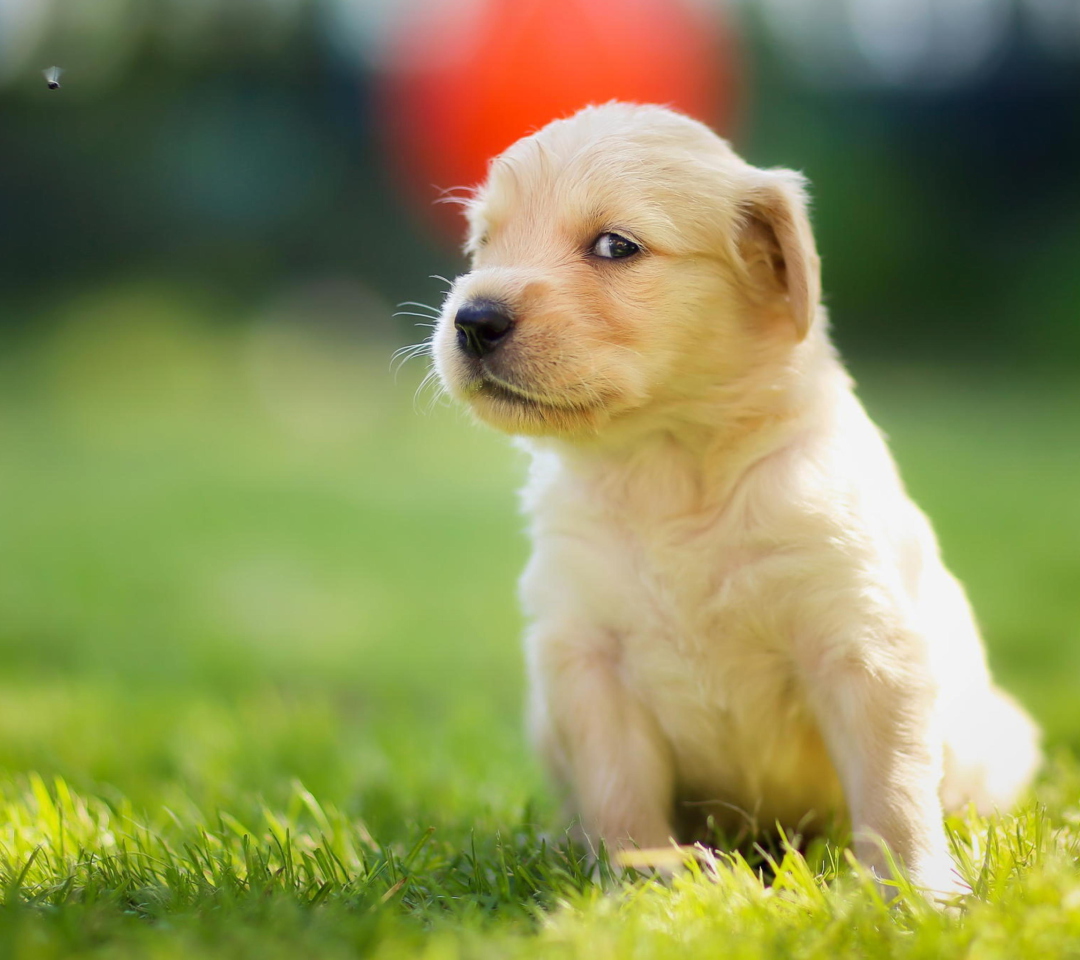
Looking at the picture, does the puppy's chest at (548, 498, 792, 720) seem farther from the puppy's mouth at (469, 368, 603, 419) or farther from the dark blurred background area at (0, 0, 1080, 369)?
the dark blurred background area at (0, 0, 1080, 369)

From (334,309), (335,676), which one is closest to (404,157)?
(334,309)

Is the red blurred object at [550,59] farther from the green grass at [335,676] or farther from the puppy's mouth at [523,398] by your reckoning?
the puppy's mouth at [523,398]

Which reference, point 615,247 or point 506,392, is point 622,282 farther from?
point 506,392

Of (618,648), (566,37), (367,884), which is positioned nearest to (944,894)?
(618,648)

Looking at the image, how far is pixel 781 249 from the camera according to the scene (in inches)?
113

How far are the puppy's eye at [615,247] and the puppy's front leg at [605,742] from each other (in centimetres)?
92

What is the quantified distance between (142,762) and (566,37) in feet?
41.6

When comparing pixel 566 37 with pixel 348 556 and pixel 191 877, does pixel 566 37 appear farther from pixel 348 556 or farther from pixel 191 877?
pixel 191 877

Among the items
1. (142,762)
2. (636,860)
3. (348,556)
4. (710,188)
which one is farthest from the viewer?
(348,556)

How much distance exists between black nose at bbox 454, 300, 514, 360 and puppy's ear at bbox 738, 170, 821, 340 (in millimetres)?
653

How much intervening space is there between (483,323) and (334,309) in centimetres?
1463

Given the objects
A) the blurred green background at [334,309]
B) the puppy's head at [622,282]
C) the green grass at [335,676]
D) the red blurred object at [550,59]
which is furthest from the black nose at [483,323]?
the red blurred object at [550,59]

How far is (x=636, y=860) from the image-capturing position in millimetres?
2613

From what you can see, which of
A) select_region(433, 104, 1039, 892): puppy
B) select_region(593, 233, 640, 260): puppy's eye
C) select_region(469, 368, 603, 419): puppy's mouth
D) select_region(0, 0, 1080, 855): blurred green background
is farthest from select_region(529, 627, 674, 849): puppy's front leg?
select_region(0, 0, 1080, 855): blurred green background
